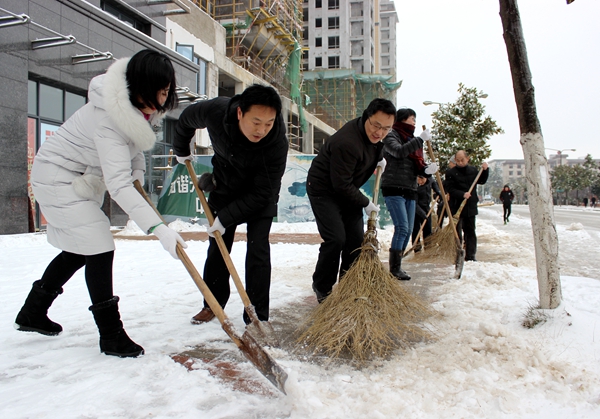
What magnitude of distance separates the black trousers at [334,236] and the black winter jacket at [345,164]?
10 centimetres

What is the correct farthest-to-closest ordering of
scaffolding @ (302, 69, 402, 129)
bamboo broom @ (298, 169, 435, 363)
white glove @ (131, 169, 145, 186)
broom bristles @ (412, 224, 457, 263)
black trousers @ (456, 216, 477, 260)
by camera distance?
scaffolding @ (302, 69, 402, 129), broom bristles @ (412, 224, 457, 263), black trousers @ (456, 216, 477, 260), white glove @ (131, 169, 145, 186), bamboo broom @ (298, 169, 435, 363)

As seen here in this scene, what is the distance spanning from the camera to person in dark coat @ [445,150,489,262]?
5.79 meters

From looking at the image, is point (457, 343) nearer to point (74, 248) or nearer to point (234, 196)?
point (234, 196)

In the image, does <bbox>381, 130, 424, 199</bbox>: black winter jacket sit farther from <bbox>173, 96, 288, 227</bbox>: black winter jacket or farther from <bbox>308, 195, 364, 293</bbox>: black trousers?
<bbox>173, 96, 288, 227</bbox>: black winter jacket

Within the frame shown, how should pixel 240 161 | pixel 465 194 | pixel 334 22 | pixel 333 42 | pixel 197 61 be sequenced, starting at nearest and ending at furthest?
pixel 240 161, pixel 465 194, pixel 197 61, pixel 333 42, pixel 334 22

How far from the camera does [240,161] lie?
8.69ft

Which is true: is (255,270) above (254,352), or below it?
above

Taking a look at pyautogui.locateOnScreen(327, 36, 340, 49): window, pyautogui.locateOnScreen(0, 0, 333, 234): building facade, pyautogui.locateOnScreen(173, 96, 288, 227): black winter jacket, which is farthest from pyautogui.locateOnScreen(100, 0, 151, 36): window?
pyautogui.locateOnScreen(327, 36, 340, 49): window

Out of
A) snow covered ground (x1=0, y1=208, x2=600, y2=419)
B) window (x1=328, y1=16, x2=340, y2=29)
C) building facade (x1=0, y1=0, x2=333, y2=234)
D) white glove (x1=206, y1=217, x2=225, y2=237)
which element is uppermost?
window (x1=328, y1=16, x2=340, y2=29)

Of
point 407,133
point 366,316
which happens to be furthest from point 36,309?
point 407,133

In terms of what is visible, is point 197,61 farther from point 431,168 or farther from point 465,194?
point 431,168

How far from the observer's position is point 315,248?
Answer: 7.19 meters

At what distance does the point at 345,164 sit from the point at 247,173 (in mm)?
739

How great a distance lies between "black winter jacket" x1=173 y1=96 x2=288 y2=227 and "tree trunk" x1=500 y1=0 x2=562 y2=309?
1.51 metres
